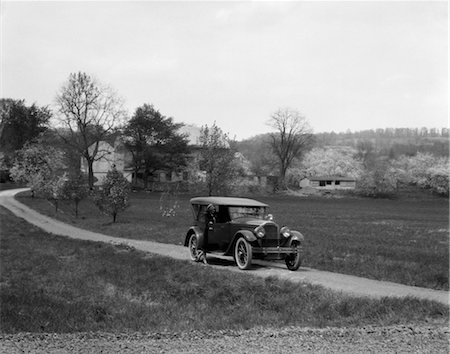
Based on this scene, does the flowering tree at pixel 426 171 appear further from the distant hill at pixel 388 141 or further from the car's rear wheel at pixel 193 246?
the car's rear wheel at pixel 193 246

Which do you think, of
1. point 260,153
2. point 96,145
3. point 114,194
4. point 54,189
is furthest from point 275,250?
point 260,153

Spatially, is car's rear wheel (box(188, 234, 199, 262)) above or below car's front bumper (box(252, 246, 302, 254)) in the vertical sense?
below

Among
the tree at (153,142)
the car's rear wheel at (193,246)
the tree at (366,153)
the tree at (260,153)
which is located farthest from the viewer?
the tree at (366,153)

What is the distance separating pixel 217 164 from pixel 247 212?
2650 cm

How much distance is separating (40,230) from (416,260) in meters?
19.5

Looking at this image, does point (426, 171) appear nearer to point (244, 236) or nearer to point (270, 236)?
point (270, 236)

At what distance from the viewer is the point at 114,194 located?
1235 inches

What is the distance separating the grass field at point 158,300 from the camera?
308 inches

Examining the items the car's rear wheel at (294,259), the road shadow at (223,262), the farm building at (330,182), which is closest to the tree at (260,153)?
the farm building at (330,182)

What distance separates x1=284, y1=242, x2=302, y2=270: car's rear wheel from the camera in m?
13.4

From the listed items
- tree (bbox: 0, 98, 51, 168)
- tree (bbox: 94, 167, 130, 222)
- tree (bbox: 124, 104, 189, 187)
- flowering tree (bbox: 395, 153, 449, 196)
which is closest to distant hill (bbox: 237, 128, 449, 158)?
flowering tree (bbox: 395, 153, 449, 196)

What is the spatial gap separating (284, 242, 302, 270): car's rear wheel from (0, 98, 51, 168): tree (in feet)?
196

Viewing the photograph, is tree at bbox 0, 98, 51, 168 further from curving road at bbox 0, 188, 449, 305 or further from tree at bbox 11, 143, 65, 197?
curving road at bbox 0, 188, 449, 305

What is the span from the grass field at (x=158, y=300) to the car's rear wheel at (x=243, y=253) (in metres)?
0.83
